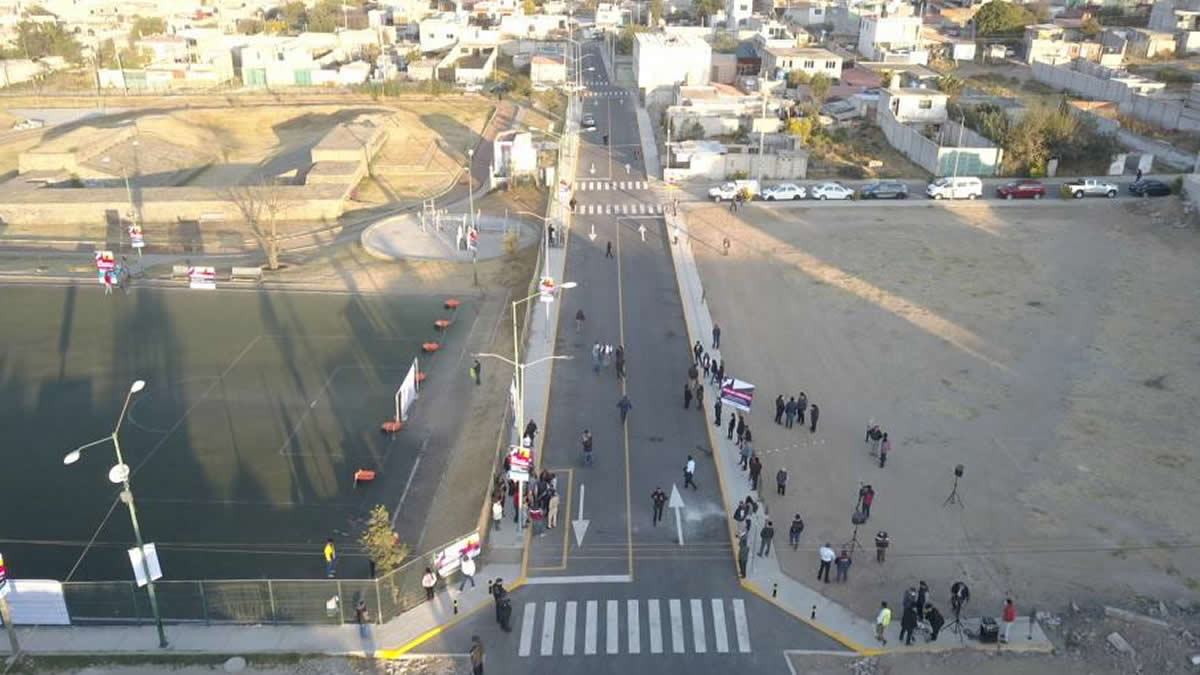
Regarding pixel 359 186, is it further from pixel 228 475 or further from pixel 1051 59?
pixel 1051 59

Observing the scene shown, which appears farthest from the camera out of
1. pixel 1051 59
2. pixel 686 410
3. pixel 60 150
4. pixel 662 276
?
pixel 1051 59

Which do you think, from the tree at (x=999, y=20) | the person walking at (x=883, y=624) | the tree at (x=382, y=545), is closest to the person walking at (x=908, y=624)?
the person walking at (x=883, y=624)

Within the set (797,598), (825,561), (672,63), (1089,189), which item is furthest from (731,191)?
(672,63)

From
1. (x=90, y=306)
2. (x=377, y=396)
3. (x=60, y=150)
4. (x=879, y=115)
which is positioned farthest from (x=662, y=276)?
(x=60, y=150)

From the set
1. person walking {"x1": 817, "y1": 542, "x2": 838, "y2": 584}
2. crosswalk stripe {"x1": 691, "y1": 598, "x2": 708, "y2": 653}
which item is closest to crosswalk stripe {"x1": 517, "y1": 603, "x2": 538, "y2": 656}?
crosswalk stripe {"x1": 691, "y1": 598, "x2": 708, "y2": 653}

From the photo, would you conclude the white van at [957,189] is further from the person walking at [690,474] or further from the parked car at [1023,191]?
the person walking at [690,474]

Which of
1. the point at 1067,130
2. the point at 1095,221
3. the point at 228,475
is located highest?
the point at 1067,130
